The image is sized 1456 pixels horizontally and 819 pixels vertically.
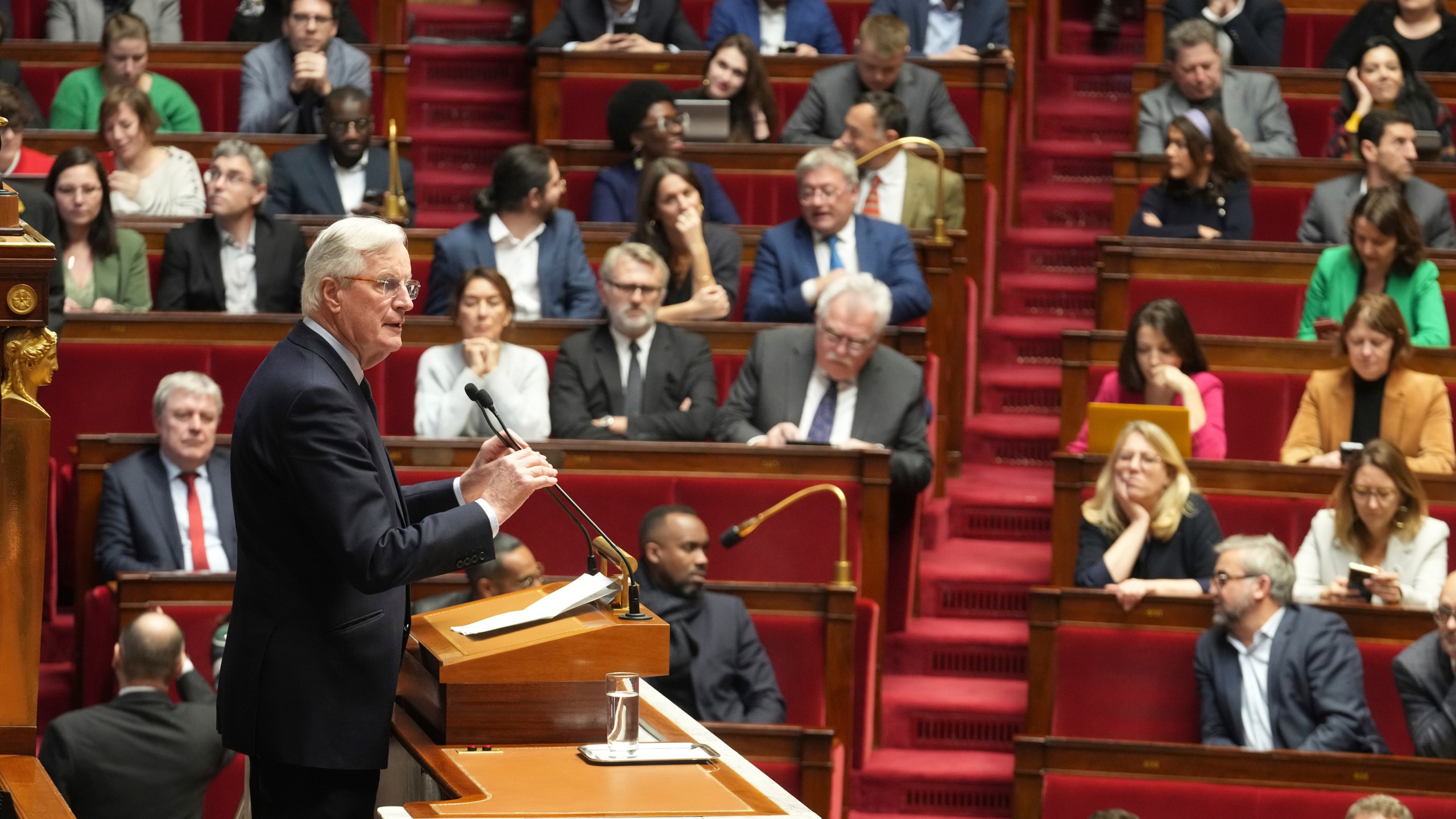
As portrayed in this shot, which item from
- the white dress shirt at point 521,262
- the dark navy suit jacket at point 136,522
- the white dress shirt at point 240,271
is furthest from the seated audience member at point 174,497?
the white dress shirt at point 521,262

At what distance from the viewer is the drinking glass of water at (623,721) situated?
1.41m

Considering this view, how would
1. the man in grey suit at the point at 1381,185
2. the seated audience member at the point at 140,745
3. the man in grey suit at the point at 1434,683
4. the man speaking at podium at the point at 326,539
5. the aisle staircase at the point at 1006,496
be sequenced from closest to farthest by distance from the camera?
the man speaking at podium at the point at 326,539 < the seated audience member at the point at 140,745 < the man in grey suit at the point at 1434,683 < the aisle staircase at the point at 1006,496 < the man in grey suit at the point at 1381,185

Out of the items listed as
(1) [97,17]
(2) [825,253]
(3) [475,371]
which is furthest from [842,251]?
(1) [97,17]

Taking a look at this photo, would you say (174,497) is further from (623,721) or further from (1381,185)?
(1381,185)

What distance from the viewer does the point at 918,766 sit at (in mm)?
2834

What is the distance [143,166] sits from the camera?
3607mm

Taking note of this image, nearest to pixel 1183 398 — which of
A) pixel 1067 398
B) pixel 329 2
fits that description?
pixel 1067 398

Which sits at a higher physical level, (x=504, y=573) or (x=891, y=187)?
(x=891, y=187)

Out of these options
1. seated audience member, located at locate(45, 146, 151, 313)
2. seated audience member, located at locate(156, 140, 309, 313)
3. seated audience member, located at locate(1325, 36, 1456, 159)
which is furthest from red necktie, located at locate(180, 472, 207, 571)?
seated audience member, located at locate(1325, 36, 1456, 159)

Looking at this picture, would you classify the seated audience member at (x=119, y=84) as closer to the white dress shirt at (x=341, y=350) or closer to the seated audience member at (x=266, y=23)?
the seated audience member at (x=266, y=23)

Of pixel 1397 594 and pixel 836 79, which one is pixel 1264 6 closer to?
pixel 836 79

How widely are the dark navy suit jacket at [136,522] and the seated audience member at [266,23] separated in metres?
1.66

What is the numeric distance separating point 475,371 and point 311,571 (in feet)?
5.07

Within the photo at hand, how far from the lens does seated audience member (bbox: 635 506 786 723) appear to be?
2492mm
